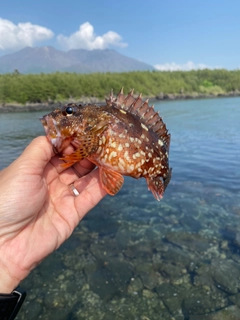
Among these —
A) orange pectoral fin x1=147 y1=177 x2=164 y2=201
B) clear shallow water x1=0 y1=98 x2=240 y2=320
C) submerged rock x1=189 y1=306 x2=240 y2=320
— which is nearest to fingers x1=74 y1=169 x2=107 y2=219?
orange pectoral fin x1=147 y1=177 x2=164 y2=201

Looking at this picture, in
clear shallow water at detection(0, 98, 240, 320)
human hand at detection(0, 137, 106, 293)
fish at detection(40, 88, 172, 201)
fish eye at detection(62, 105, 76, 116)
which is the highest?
fish eye at detection(62, 105, 76, 116)

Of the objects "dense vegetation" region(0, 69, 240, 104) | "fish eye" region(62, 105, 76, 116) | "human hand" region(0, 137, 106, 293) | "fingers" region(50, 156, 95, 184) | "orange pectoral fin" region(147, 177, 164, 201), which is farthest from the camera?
"dense vegetation" region(0, 69, 240, 104)

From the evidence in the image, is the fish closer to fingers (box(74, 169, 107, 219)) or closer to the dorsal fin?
the dorsal fin

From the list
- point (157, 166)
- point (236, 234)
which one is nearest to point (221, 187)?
point (236, 234)

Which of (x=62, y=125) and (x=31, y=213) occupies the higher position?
(x=62, y=125)

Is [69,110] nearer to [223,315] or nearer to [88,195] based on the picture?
[88,195]

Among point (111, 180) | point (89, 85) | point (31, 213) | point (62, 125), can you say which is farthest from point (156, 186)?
point (89, 85)
